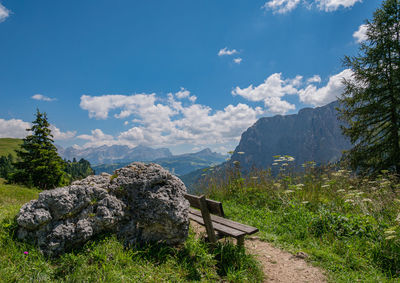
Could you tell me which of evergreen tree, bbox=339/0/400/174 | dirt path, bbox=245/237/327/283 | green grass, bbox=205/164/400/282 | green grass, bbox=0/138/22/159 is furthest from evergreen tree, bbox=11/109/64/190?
green grass, bbox=0/138/22/159

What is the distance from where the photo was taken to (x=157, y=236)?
343 cm

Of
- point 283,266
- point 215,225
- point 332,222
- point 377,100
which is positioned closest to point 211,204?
point 215,225

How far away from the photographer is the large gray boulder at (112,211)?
291cm

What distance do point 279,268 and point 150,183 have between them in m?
2.76

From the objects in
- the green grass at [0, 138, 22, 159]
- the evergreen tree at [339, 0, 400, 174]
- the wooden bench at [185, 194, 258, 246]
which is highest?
the green grass at [0, 138, 22, 159]

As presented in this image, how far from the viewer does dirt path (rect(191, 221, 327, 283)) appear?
332 centimetres

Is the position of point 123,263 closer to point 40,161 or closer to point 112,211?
point 112,211

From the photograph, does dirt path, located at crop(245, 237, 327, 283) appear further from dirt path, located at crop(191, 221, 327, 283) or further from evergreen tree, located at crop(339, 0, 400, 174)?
evergreen tree, located at crop(339, 0, 400, 174)

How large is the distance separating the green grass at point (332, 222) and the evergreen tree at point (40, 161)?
20825 mm

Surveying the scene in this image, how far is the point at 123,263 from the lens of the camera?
9.36ft

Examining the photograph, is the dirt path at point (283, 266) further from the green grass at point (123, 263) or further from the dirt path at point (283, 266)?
the green grass at point (123, 263)

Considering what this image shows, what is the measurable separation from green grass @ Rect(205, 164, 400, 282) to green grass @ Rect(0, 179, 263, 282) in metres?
1.56

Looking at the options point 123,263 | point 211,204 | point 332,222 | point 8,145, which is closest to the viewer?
point 123,263

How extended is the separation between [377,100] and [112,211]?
13.3 m
